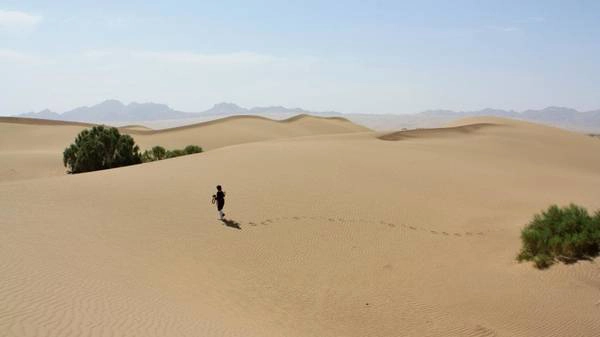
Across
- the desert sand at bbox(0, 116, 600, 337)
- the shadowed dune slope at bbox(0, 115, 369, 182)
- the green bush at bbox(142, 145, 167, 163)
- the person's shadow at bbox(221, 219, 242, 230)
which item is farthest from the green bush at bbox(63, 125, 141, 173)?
the person's shadow at bbox(221, 219, 242, 230)

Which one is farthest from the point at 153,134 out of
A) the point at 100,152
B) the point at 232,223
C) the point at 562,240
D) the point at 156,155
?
the point at 562,240

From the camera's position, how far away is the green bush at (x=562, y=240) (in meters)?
11.6

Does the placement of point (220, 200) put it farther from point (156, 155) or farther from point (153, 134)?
point (153, 134)

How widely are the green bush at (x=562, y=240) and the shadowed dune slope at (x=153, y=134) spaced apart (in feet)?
102

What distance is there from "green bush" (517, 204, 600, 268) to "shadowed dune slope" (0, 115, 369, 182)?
3110cm

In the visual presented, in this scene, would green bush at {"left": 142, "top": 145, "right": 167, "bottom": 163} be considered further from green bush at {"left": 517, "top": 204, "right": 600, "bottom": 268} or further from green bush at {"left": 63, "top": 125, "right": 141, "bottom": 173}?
green bush at {"left": 517, "top": 204, "right": 600, "bottom": 268}

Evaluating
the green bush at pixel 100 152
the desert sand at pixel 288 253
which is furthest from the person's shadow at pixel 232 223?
the green bush at pixel 100 152

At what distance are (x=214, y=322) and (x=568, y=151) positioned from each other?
36.2 m

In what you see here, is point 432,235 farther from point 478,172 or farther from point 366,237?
point 478,172

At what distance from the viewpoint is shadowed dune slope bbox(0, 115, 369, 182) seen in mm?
40844

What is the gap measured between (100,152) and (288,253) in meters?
19.3

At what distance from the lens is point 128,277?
9422mm

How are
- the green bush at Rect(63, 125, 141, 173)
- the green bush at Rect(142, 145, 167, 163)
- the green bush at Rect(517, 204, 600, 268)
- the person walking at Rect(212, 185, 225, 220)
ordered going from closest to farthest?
the green bush at Rect(517, 204, 600, 268) < the person walking at Rect(212, 185, 225, 220) < the green bush at Rect(63, 125, 141, 173) < the green bush at Rect(142, 145, 167, 163)

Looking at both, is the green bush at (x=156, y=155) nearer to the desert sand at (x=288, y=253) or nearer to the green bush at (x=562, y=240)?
the desert sand at (x=288, y=253)
